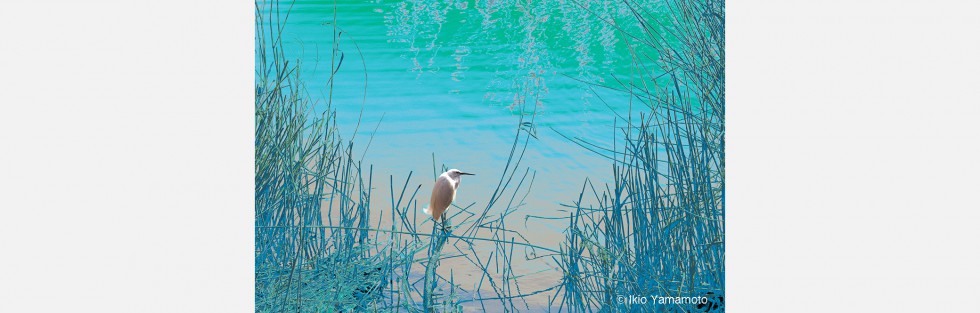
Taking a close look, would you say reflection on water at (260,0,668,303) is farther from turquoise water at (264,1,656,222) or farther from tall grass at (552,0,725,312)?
tall grass at (552,0,725,312)

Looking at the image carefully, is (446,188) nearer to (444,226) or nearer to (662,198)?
(444,226)

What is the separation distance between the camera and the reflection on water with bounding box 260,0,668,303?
5.13 metres

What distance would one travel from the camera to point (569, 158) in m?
5.13

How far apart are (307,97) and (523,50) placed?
3.81 ft

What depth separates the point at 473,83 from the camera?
17.0ft

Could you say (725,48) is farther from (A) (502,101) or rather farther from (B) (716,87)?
(A) (502,101)

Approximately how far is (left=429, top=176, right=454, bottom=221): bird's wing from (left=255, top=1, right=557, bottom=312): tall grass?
67 millimetres

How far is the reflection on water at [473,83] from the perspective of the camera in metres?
5.13

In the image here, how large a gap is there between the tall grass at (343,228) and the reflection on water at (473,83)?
0.07 meters

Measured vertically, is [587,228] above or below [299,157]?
below

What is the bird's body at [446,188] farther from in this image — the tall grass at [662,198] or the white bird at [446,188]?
the tall grass at [662,198]

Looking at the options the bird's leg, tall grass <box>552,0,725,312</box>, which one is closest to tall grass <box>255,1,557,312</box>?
the bird's leg

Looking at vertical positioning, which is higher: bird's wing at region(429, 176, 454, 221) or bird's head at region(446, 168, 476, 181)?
bird's head at region(446, 168, 476, 181)

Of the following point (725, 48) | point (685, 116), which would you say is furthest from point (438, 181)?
point (725, 48)
